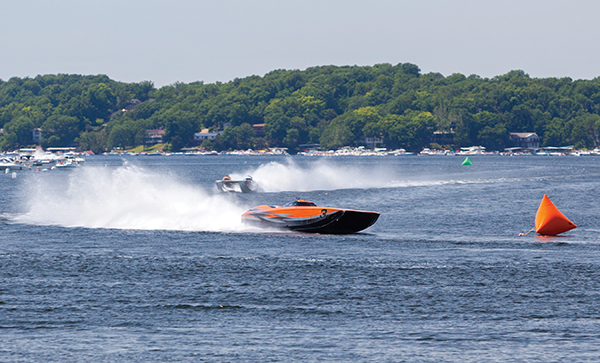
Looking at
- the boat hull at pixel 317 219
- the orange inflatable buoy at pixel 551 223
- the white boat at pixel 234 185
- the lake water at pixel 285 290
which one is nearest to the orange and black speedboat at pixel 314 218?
the boat hull at pixel 317 219

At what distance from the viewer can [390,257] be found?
33.3 metres

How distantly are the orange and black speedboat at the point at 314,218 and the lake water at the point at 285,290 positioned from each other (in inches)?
28.9

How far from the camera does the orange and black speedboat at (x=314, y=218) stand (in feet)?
134

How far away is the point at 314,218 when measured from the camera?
4084cm

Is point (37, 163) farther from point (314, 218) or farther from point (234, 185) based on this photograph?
point (314, 218)

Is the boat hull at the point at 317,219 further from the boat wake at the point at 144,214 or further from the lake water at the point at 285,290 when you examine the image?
Answer: the boat wake at the point at 144,214

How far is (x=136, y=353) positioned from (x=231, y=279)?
32.2 ft

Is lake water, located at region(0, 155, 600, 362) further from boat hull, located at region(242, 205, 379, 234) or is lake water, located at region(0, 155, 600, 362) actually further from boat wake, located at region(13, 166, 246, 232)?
boat hull, located at region(242, 205, 379, 234)

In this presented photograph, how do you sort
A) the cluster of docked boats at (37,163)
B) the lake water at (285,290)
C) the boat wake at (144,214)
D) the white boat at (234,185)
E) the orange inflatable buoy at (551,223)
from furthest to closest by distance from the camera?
the cluster of docked boats at (37,163), the white boat at (234,185), the boat wake at (144,214), the orange inflatable buoy at (551,223), the lake water at (285,290)

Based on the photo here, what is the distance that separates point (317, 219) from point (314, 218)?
18cm

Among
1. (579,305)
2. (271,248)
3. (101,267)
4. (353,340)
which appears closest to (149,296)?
(101,267)

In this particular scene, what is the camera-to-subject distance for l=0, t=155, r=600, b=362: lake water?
62.4ft

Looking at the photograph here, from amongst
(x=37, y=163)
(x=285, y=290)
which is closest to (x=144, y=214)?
(x=285, y=290)

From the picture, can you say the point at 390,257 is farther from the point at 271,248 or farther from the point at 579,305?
the point at 579,305
